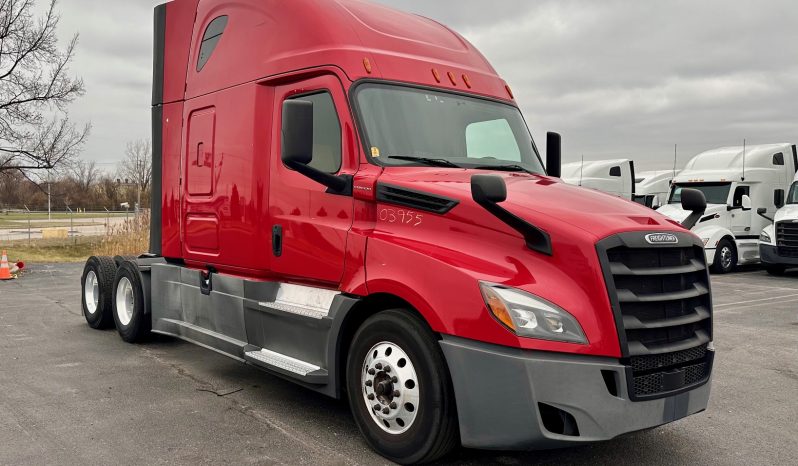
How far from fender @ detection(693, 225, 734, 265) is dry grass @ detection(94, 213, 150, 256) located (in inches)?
574

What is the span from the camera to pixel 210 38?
20.5ft

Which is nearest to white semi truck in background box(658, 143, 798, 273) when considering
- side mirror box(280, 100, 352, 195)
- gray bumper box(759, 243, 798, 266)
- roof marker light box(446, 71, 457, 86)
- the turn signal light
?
gray bumper box(759, 243, 798, 266)

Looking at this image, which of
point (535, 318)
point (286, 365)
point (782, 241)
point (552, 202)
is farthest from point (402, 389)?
point (782, 241)

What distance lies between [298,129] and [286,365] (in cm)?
172

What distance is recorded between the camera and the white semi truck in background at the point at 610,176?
71.3 feet

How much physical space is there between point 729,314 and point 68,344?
9.51 metres

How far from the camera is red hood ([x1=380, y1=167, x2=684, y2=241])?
3717 mm

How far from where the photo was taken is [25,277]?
1502 cm

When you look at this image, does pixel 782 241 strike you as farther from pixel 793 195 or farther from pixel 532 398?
pixel 532 398

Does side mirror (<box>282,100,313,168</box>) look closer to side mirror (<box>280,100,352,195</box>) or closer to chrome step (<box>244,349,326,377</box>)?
side mirror (<box>280,100,352,195</box>)

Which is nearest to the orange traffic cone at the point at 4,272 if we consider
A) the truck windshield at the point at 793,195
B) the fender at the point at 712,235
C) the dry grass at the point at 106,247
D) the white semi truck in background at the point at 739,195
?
the dry grass at the point at 106,247

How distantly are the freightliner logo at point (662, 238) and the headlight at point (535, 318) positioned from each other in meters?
0.73

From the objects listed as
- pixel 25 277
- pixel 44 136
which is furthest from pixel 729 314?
pixel 44 136

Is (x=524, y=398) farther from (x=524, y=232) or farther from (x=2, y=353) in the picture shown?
(x=2, y=353)
